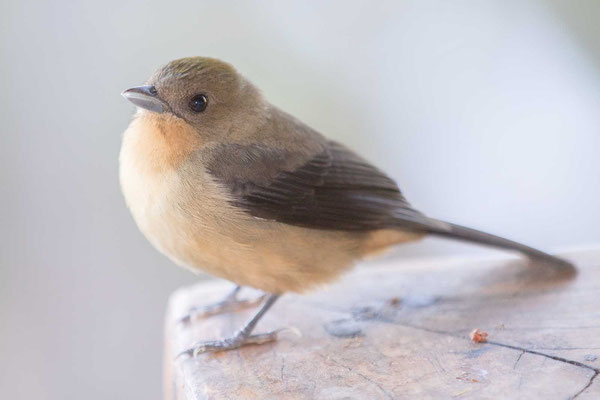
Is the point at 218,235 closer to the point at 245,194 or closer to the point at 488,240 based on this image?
the point at 245,194

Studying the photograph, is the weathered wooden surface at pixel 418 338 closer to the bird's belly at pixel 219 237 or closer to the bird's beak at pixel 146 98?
the bird's belly at pixel 219 237

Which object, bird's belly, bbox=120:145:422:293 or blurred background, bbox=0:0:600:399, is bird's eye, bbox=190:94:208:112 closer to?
bird's belly, bbox=120:145:422:293

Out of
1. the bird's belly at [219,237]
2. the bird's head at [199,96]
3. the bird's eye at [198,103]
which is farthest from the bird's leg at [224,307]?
the bird's eye at [198,103]

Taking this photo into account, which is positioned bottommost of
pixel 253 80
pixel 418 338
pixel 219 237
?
pixel 418 338

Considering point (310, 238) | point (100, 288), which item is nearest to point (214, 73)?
point (310, 238)

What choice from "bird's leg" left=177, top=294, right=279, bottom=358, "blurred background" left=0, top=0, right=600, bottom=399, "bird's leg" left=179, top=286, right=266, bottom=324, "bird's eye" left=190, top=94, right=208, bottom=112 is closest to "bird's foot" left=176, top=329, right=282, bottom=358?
"bird's leg" left=177, top=294, right=279, bottom=358

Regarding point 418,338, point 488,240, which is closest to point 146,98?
point 418,338
